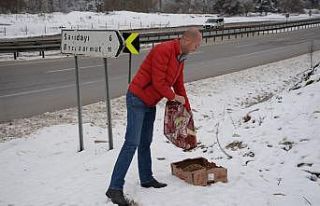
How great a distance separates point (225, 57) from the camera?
23.8 metres

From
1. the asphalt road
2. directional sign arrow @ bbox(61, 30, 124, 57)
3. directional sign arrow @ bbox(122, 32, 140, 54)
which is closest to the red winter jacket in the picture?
directional sign arrow @ bbox(61, 30, 124, 57)

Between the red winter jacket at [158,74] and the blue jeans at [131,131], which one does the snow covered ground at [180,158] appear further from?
the red winter jacket at [158,74]

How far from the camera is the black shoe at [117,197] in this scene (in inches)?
187

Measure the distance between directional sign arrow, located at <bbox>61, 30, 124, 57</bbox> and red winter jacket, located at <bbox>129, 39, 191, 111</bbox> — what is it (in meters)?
1.64

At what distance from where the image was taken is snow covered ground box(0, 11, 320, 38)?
39.8 m

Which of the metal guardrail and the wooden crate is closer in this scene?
the wooden crate

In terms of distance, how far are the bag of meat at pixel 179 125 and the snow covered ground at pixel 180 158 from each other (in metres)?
0.58

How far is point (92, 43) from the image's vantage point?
6598 millimetres

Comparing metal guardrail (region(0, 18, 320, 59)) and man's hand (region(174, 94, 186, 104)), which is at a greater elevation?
metal guardrail (region(0, 18, 320, 59))

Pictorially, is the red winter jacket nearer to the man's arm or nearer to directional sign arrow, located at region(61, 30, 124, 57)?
the man's arm

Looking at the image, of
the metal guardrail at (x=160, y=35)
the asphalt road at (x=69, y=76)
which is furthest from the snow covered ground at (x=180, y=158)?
the metal guardrail at (x=160, y=35)

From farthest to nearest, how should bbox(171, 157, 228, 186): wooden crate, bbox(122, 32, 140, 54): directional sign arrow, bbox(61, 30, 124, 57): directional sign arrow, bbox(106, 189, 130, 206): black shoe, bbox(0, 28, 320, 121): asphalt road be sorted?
bbox(0, 28, 320, 121): asphalt road < bbox(122, 32, 140, 54): directional sign arrow < bbox(61, 30, 124, 57): directional sign arrow < bbox(171, 157, 228, 186): wooden crate < bbox(106, 189, 130, 206): black shoe

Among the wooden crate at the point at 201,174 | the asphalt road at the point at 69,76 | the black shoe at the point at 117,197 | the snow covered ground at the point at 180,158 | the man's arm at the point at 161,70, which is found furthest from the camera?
the asphalt road at the point at 69,76

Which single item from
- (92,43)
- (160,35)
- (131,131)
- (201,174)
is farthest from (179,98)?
(160,35)
